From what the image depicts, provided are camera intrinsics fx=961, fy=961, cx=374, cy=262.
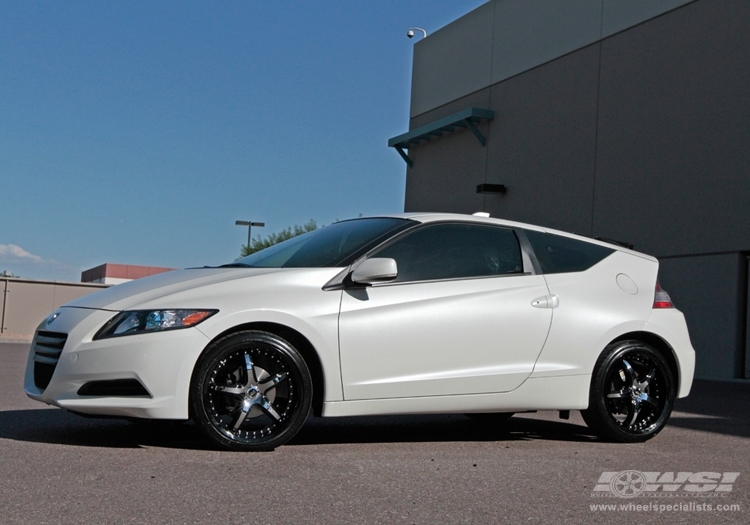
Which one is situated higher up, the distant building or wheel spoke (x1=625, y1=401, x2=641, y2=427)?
the distant building

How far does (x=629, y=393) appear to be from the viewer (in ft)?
21.9

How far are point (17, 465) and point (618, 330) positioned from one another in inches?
156

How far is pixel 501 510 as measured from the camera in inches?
163

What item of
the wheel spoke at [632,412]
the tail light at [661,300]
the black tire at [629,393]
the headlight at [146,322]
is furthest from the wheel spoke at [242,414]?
the tail light at [661,300]

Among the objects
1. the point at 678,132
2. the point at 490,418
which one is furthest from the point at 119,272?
the point at 490,418

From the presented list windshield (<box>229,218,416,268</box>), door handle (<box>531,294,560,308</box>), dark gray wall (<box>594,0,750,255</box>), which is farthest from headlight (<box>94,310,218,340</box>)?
dark gray wall (<box>594,0,750,255</box>)

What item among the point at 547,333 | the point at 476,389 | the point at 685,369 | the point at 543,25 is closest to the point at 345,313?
the point at 476,389

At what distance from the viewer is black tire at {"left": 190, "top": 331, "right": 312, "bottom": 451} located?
5.39 metres

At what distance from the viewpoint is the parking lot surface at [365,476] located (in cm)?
399

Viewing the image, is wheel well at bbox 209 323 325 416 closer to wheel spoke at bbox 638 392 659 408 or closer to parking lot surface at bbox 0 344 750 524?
parking lot surface at bbox 0 344 750 524

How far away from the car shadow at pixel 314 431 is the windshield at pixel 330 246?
1.14m

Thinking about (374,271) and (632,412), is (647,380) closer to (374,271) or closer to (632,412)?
(632,412)

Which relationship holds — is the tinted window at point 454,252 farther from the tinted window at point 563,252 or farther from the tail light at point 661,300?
the tail light at point 661,300

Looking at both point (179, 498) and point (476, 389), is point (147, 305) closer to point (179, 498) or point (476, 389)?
point (179, 498)
